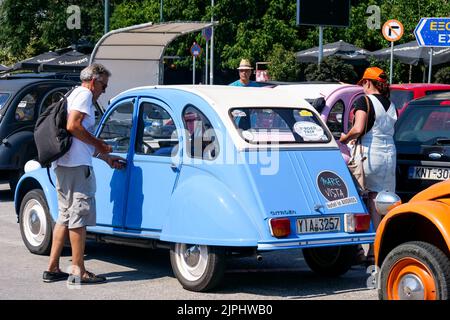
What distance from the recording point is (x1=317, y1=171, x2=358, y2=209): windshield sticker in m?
7.60

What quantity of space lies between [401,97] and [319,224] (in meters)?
8.38

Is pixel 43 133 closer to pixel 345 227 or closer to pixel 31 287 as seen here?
pixel 31 287

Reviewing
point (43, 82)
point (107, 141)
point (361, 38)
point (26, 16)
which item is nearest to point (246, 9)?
point (361, 38)

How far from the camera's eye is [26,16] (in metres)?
50.4

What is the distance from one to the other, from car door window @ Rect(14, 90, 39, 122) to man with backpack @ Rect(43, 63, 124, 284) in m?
5.85

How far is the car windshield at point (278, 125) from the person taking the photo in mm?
7828

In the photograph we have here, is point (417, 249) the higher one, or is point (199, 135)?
point (199, 135)

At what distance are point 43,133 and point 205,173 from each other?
57.9 inches

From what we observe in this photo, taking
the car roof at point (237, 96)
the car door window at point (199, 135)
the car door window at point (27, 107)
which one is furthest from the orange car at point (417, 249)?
the car door window at point (27, 107)

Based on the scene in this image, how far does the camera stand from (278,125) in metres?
8.06

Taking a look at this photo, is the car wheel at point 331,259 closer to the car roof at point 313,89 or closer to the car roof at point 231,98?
the car roof at point 231,98

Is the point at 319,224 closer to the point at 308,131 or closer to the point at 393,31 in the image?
the point at 308,131

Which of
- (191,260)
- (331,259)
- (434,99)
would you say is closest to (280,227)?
(191,260)

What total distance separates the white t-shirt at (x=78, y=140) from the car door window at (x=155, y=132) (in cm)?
62
